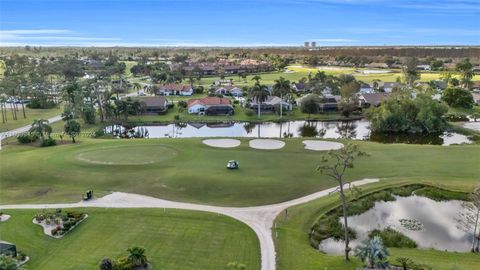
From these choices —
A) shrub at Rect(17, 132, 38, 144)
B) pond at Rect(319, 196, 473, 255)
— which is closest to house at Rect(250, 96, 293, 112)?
shrub at Rect(17, 132, 38, 144)

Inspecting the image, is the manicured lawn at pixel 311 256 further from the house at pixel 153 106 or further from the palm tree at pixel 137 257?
the house at pixel 153 106

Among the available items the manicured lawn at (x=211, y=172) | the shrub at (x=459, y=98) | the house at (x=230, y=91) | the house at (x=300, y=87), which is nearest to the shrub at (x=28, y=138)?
the manicured lawn at (x=211, y=172)

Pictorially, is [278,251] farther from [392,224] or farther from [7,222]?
[7,222]

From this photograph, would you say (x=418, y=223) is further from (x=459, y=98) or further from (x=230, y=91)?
(x=230, y=91)

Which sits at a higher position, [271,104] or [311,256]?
[271,104]

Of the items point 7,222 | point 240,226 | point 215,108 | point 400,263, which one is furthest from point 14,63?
point 400,263

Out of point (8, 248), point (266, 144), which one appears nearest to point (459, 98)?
point (266, 144)
